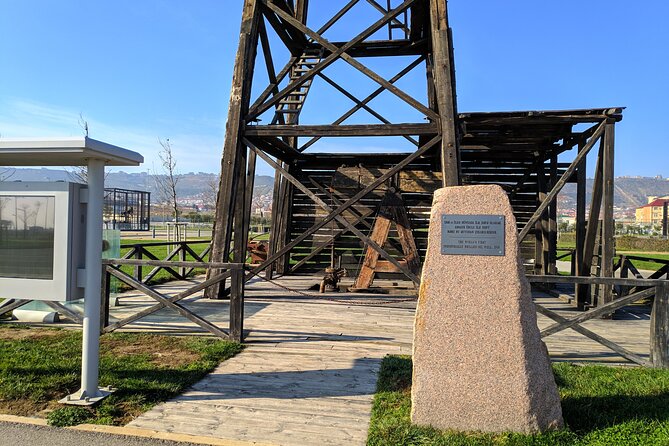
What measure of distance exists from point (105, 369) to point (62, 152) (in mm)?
2439

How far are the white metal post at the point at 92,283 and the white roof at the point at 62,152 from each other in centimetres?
16

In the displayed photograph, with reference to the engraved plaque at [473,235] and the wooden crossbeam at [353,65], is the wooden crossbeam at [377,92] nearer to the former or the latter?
the wooden crossbeam at [353,65]

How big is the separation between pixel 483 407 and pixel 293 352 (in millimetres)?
2826

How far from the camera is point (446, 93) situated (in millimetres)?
8328

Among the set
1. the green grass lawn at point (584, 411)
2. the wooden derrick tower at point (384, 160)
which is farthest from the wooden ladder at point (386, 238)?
the green grass lawn at point (584, 411)

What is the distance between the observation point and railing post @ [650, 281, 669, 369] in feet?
17.9

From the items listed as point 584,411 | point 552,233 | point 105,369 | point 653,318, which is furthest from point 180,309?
point 552,233

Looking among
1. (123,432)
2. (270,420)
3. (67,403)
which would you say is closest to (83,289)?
(67,403)

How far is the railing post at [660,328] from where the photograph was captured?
17.9ft

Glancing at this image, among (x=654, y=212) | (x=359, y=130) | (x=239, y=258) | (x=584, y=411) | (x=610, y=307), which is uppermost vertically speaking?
(x=654, y=212)

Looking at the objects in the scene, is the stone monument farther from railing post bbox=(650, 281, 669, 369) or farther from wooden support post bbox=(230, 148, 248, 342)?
wooden support post bbox=(230, 148, 248, 342)

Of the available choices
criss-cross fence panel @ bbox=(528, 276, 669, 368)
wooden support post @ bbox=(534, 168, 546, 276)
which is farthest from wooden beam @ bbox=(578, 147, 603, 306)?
criss-cross fence panel @ bbox=(528, 276, 669, 368)

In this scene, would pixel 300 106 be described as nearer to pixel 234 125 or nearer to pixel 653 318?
pixel 234 125

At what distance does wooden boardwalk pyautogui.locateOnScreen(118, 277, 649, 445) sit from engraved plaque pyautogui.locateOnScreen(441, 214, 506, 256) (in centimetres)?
169
